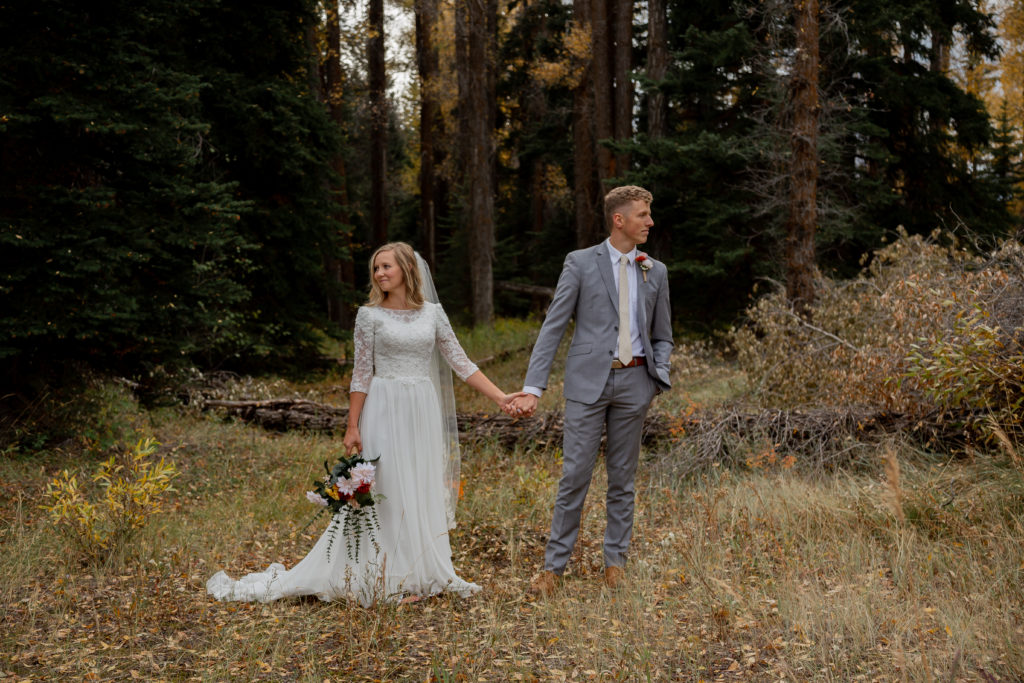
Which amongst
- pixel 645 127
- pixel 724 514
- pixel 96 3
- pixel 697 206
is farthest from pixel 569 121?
pixel 724 514

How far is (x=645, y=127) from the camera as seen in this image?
20781mm

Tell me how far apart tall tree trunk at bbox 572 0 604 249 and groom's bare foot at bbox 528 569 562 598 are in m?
14.6

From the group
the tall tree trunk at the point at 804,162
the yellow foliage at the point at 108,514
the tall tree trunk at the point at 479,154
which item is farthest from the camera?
the tall tree trunk at the point at 479,154

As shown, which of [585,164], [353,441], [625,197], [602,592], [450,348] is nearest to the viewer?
[602,592]

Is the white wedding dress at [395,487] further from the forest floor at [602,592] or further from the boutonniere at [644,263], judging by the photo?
the boutonniere at [644,263]

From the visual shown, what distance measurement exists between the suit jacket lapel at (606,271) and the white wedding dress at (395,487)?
45.8 inches

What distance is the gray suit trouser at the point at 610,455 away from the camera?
16.7 feet

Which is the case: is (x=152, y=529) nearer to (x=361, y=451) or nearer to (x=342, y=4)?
(x=361, y=451)

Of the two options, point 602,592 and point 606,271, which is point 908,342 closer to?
point 606,271

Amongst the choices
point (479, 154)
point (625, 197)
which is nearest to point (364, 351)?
point (625, 197)

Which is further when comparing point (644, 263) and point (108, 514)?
point (108, 514)

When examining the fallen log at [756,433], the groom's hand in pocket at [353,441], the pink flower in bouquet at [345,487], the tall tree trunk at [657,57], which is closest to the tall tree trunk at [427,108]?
the tall tree trunk at [657,57]

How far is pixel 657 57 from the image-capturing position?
1728 centimetres

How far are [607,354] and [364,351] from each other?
1.56 metres
